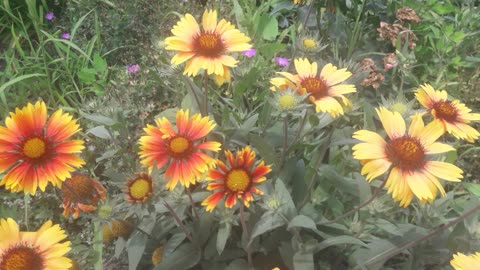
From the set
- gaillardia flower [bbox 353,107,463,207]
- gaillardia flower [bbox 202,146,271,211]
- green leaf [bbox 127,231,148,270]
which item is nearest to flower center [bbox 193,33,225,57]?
gaillardia flower [bbox 202,146,271,211]

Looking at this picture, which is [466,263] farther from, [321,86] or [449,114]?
[321,86]

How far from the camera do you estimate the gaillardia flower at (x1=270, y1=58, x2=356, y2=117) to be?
3.42ft

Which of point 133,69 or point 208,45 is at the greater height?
point 133,69

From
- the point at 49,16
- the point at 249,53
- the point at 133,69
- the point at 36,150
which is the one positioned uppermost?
the point at 49,16

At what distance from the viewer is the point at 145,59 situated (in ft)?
7.12

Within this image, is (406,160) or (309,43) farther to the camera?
(309,43)

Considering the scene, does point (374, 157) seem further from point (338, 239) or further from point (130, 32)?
point (130, 32)

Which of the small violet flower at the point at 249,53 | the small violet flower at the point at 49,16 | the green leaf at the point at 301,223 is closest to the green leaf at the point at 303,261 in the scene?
the green leaf at the point at 301,223

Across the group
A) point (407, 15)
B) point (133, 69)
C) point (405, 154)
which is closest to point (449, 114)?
point (405, 154)

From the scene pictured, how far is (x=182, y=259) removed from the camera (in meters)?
1.23

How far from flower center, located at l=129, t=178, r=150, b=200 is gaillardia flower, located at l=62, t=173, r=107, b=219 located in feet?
0.50

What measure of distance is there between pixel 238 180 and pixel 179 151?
14cm

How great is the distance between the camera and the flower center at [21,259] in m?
0.92

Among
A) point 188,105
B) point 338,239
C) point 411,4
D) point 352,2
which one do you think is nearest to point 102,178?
point 188,105
